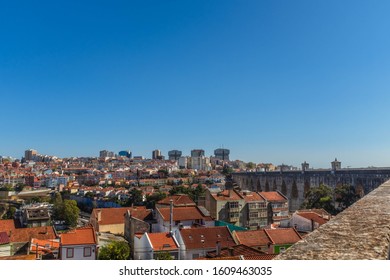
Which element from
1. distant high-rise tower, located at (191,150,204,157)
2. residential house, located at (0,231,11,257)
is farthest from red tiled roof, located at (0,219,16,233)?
distant high-rise tower, located at (191,150,204,157)

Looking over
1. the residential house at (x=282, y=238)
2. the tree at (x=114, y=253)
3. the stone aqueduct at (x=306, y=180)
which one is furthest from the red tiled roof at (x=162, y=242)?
the stone aqueduct at (x=306, y=180)

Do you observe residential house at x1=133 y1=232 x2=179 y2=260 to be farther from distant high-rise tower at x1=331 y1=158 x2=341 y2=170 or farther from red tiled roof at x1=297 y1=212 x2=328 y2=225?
distant high-rise tower at x1=331 y1=158 x2=341 y2=170

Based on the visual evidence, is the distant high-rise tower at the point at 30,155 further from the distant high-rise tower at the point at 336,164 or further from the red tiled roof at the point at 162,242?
the red tiled roof at the point at 162,242
